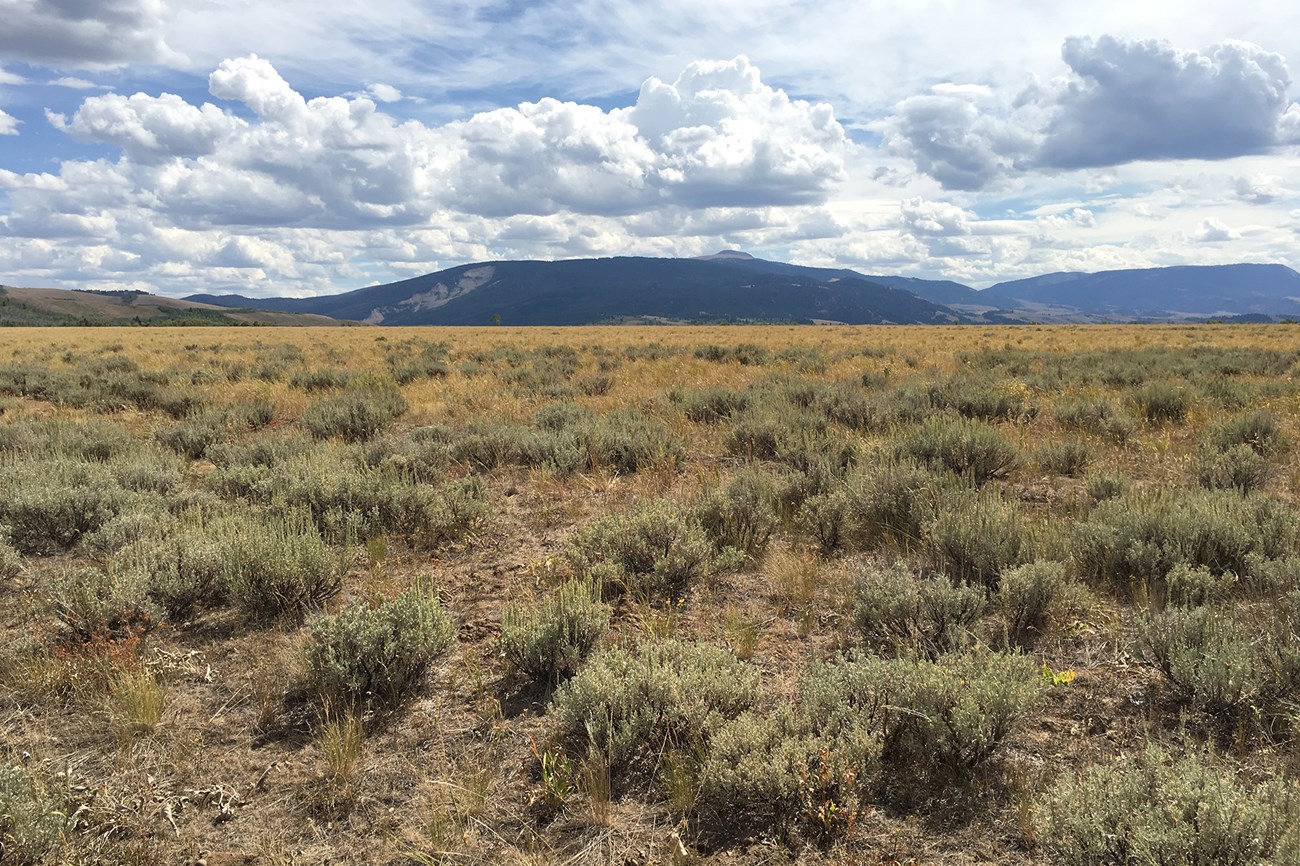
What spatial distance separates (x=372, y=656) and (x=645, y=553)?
7.15ft

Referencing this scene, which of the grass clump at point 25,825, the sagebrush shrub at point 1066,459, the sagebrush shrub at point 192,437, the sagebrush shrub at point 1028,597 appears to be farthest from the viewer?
the sagebrush shrub at point 192,437

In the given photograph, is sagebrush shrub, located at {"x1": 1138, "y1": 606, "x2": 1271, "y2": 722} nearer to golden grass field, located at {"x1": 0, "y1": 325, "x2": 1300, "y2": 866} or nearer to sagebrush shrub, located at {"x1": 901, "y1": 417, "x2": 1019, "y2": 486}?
golden grass field, located at {"x1": 0, "y1": 325, "x2": 1300, "y2": 866}

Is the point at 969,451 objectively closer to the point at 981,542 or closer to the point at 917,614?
the point at 981,542

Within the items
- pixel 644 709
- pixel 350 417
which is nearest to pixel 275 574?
pixel 644 709

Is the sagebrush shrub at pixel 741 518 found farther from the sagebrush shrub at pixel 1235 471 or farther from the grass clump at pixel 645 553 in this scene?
the sagebrush shrub at pixel 1235 471

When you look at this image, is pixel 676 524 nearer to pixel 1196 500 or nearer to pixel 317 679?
pixel 317 679

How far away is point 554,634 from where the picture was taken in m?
3.95

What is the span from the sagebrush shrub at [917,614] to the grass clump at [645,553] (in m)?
1.37

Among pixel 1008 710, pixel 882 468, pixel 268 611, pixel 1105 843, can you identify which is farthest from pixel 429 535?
pixel 1105 843

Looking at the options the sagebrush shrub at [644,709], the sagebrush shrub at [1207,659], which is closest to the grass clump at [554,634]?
the sagebrush shrub at [644,709]

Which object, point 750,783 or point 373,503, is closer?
point 750,783

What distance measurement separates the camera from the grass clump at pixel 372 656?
362cm

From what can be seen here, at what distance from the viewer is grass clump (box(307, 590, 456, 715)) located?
362 cm

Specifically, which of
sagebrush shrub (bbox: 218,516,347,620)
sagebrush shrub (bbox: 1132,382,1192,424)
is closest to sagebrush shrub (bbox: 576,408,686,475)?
sagebrush shrub (bbox: 218,516,347,620)
